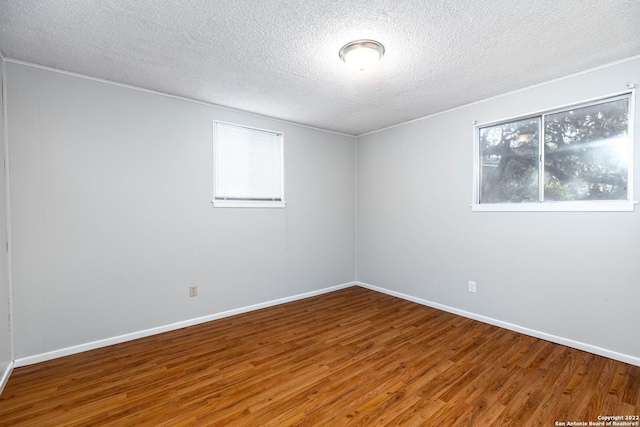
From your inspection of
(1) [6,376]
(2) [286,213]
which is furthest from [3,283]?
(2) [286,213]

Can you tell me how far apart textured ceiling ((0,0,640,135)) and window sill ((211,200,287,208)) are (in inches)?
47.0

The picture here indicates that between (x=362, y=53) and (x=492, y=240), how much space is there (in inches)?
95.3

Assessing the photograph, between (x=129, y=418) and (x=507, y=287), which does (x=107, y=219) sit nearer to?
(x=129, y=418)

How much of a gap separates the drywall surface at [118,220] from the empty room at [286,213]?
0.7 inches

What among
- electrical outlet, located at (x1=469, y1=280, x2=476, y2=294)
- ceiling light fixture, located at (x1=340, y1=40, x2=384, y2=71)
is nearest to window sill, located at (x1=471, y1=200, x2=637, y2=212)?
electrical outlet, located at (x1=469, y1=280, x2=476, y2=294)

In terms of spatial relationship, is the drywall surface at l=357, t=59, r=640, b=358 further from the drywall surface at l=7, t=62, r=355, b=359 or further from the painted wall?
the painted wall

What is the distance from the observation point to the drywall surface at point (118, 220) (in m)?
2.44

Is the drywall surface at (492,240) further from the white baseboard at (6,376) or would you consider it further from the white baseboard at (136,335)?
the white baseboard at (6,376)

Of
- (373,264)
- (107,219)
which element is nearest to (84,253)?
(107,219)

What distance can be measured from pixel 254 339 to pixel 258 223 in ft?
4.72

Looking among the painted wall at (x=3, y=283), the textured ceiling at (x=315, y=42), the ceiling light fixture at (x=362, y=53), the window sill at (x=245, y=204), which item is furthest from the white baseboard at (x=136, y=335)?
the ceiling light fixture at (x=362, y=53)

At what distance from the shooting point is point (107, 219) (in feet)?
9.07

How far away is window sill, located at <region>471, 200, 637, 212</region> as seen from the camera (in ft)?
7.98

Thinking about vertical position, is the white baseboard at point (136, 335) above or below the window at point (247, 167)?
below
